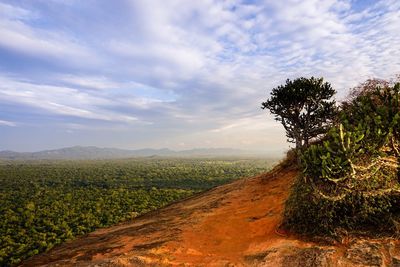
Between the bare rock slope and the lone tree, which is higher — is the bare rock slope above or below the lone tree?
below

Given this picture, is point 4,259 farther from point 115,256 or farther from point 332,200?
point 332,200

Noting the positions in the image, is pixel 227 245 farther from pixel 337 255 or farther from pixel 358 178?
pixel 358 178

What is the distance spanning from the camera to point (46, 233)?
42688mm

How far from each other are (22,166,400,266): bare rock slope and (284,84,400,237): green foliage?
0.62m

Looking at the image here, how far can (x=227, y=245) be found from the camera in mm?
9297

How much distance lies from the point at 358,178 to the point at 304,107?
31.7 ft

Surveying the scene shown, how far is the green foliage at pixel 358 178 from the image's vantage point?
26.2 feet

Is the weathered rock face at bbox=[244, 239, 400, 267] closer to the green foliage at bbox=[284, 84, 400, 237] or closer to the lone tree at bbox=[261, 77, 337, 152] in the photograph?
the green foliage at bbox=[284, 84, 400, 237]

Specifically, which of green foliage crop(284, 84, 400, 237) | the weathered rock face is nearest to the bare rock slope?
the weathered rock face

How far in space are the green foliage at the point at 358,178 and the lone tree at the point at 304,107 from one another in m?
8.16

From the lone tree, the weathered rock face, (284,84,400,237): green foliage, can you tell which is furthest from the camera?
the lone tree

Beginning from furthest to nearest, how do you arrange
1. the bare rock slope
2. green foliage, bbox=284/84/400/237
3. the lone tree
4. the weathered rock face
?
the lone tree, green foliage, bbox=284/84/400/237, the bare rock slope, the weathered rock face

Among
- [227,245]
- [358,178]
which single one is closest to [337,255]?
[358,178]

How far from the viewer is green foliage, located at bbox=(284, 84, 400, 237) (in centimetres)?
798
